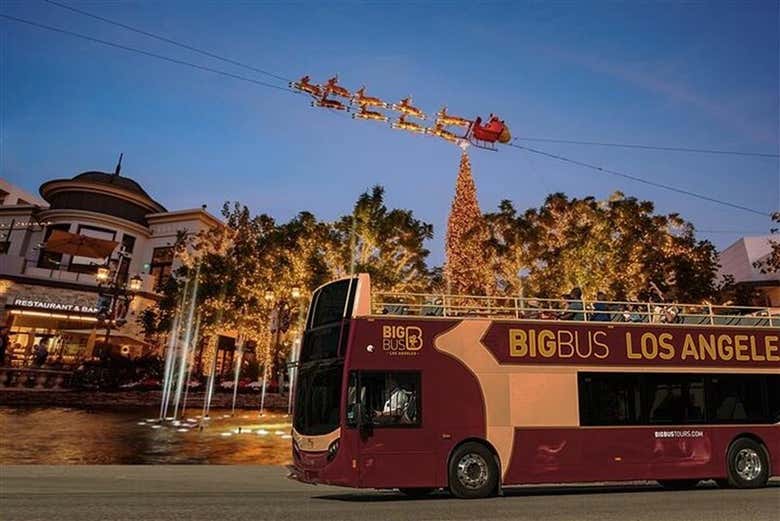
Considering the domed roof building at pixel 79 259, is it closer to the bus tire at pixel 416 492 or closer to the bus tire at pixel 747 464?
the bus tire at pixel 416 492

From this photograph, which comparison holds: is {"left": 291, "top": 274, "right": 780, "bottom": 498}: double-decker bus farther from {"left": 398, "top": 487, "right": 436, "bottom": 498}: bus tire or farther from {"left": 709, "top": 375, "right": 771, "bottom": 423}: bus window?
{"left": 398, "top": 487, "right": 436, "bottom": 498}: bus tire

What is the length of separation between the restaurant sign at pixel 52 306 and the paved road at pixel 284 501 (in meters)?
32.6

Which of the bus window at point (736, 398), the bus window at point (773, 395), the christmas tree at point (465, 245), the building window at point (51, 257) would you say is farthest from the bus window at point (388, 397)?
the building window at point (51, 257)

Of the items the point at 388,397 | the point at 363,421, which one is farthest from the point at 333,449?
the point at 388,397

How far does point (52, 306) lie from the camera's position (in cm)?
4094

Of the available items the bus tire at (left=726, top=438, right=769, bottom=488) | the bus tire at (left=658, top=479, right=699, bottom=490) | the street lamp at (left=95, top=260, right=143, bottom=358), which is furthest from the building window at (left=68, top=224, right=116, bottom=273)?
the bus tire at (left=726, top=438, right=769, bottom=488)

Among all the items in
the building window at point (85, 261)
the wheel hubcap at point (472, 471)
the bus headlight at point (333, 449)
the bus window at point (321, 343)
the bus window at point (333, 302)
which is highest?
the building window at point (85, 261)

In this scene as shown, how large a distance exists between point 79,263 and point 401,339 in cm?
4238

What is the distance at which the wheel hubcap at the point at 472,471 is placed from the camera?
32.2 ft

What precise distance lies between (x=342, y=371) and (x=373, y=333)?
0.85 meters

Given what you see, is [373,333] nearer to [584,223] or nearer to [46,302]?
[584,223]

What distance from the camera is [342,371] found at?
9.82 metres

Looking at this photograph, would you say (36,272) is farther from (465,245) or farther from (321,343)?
(321,343)

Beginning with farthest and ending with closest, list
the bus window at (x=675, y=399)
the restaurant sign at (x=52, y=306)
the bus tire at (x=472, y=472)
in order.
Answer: the restaurant sign at (x=52, y=306)
the bus window at (x=675, y=399)
the bus tire at (x=472, y=472)
